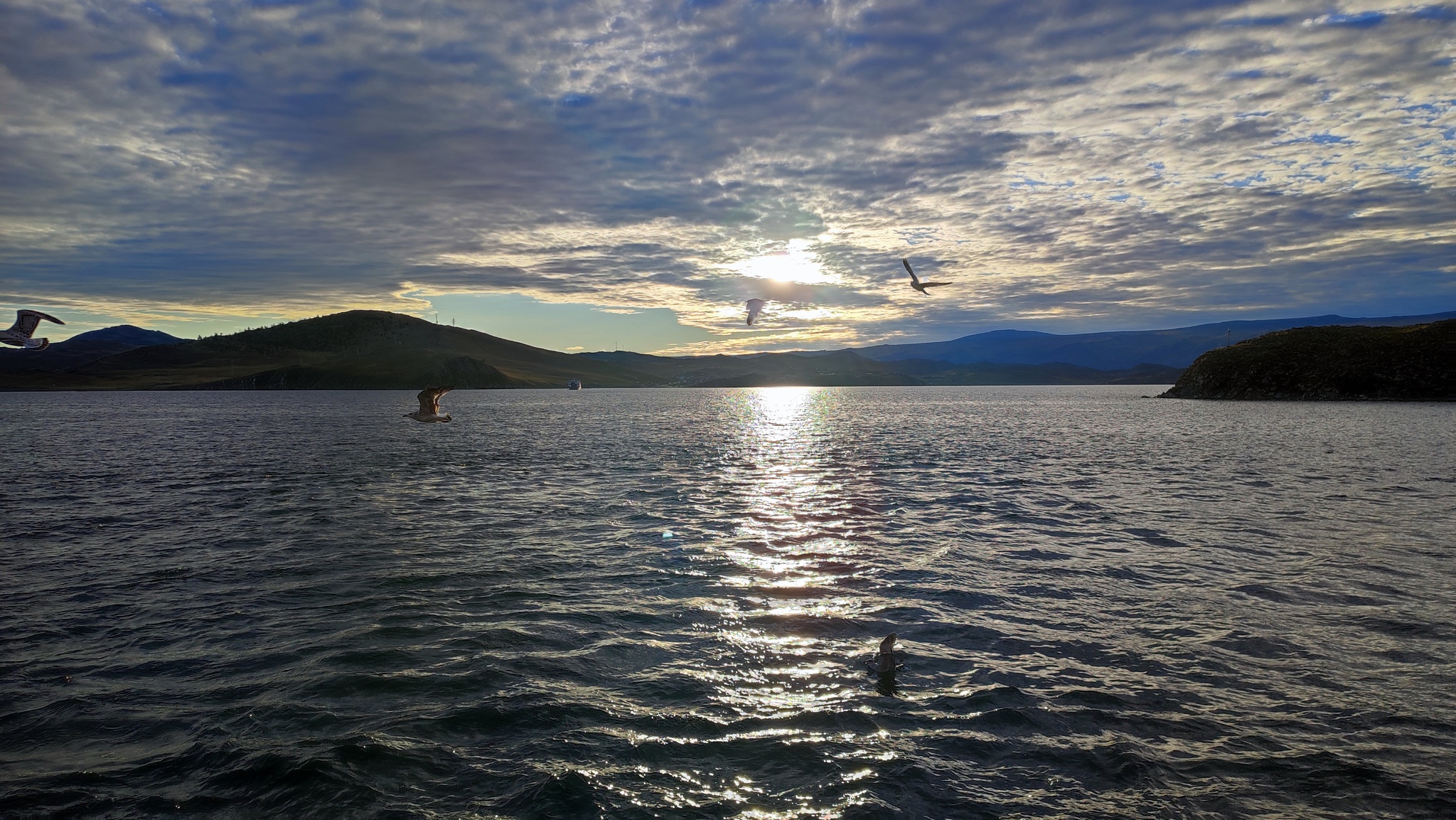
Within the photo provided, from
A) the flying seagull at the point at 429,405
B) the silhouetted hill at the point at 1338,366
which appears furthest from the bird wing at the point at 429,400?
the silhouetted hill at the point at 1338,366

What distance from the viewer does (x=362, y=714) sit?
41.4ft

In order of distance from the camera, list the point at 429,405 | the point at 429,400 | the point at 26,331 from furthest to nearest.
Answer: the point at 429,400 → the point at 429,405 → the point at 26,331

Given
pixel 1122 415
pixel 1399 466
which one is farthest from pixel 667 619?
pixel 1122 415

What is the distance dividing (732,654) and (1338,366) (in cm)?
18683

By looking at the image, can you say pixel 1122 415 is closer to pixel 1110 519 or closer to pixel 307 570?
pixel 1110 519

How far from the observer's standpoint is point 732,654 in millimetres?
15344

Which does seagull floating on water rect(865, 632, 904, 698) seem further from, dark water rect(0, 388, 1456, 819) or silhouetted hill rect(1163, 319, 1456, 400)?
silhouetted hill rect(1163, 319, 1456, 400)

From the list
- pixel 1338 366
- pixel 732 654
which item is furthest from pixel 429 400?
pixel 1338 366

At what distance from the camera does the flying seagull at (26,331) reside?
82.8 ft

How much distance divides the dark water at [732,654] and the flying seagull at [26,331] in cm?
751

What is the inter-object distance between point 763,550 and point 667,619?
26.1 ft

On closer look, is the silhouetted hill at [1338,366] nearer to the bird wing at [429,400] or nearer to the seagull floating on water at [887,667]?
the seagull floating on water at [887,667]

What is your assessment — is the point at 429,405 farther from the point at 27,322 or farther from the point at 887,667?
the point at 887,667

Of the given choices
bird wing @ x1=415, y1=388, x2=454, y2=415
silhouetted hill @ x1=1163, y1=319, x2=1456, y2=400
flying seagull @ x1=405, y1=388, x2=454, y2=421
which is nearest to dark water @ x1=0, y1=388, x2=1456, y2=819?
flying seagull @ x1=405, y1=388, x2=454, y2=421
